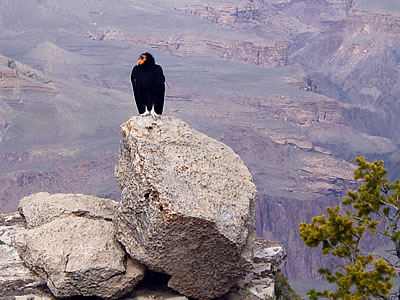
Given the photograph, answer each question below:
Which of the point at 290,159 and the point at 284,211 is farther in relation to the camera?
the point at 290,159

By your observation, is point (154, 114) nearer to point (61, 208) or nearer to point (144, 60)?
point (144, 60)

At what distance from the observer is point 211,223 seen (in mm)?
13219

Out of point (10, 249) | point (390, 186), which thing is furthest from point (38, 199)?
point (390, 186)

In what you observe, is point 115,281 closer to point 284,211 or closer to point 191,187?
point 191,187

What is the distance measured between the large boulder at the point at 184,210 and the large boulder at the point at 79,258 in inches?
16.9

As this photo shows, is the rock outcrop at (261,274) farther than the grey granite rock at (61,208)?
No

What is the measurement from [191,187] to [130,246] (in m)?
1.68

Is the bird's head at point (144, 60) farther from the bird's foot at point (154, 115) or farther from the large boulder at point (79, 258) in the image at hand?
the large boulder at point (79, 258)

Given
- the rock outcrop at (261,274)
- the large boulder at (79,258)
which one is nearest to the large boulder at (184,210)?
the large boulder at (79,258)

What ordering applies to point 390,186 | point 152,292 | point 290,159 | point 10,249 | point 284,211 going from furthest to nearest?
point 290,159, point 284,211, point 10,249, point 152,292, point 390,186

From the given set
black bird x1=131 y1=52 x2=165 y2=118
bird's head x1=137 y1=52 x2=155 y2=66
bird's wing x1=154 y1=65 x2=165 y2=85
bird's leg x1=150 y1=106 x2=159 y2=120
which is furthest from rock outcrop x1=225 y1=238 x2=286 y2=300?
bird's head x1=137 y1=52 x2=155 y2=66

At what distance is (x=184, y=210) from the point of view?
42.9 feet

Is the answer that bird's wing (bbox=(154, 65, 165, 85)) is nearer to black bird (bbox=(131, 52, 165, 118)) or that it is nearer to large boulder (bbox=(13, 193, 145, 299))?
black bird (bbox=(131, 52, 165, 118))

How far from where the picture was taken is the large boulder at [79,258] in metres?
13.6
